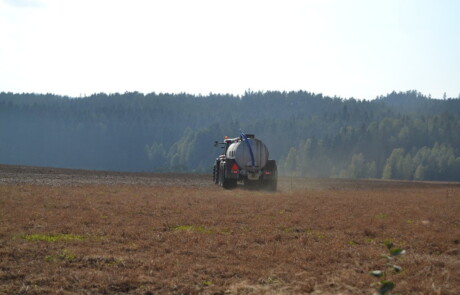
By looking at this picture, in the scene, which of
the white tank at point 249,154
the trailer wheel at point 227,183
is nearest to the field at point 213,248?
the white tank at point 249,154

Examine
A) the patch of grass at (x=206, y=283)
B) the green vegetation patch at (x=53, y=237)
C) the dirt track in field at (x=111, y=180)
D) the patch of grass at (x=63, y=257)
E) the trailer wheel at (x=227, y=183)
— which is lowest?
the patch of grass at (x=206, y=283)

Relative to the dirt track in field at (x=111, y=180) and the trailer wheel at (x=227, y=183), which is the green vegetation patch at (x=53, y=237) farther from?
the trailer wheel at (x=227, y=183)

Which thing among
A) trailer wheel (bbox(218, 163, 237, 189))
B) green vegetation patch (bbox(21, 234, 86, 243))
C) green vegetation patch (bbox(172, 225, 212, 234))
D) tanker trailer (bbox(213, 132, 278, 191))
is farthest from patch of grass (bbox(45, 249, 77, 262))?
trailer wheel (bbox(218, 163, 237, 189))

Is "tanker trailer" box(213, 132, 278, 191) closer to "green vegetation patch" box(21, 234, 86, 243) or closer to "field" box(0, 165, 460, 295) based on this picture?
"field" box(0, 165, 460, 295)

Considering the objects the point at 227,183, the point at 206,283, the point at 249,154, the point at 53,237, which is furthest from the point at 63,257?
the point at 227,183

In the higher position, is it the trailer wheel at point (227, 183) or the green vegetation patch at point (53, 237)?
the trailer wheel at point (227, 183)

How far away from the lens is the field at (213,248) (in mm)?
8914

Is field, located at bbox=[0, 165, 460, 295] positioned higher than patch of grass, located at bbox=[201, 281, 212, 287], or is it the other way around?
field, located at bbox=[0, 165, 460, 295]

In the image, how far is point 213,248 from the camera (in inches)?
475

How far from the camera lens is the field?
351 inches

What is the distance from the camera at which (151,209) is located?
63.1 feet

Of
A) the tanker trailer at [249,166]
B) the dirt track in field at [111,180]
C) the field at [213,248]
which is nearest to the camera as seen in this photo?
the field at [213,248]

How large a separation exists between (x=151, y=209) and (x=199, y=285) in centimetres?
1056

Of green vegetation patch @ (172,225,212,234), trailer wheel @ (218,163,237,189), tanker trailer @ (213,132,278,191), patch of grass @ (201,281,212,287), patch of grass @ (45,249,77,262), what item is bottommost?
patch of grass @ (201,281,212,287)
